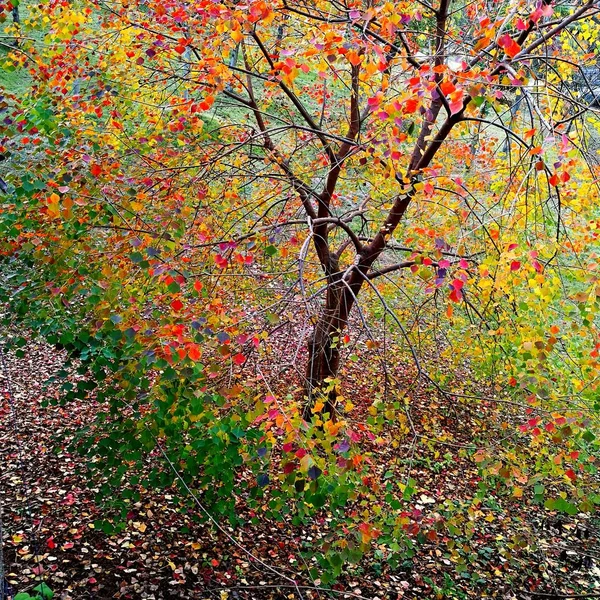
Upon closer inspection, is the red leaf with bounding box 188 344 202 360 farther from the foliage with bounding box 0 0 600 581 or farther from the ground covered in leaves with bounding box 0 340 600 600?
the ground covered in leaves with bounding box 0 340 600 600

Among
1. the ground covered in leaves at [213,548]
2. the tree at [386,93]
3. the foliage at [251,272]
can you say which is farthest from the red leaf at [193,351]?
the ground covered in leaves at [213,548]

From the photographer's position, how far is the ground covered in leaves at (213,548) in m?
3.71

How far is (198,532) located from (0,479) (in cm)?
181

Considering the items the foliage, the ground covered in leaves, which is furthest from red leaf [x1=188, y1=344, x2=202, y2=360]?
the ground covered in leaves

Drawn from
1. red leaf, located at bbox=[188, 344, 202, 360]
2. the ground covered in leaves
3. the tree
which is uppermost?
the tree

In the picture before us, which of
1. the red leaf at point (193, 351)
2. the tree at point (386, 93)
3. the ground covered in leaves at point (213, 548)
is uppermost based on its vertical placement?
the tree at point (386, 93)

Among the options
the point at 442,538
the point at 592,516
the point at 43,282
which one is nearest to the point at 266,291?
the point at 43,282

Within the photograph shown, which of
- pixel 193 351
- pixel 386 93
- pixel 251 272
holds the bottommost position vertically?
pixel 193 351

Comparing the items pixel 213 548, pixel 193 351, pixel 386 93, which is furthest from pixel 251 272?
pixel 213 548

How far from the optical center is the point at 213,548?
4.22m

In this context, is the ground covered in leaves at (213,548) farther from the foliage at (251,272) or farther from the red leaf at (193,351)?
the red leaf at (193,351)

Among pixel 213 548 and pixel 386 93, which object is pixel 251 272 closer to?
pixel 386 93

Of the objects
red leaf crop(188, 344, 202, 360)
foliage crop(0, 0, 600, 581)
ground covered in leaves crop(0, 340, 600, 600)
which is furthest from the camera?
ground covered in leaves crop(0, 340, 600, 600)

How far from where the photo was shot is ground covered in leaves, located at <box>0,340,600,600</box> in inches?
146
